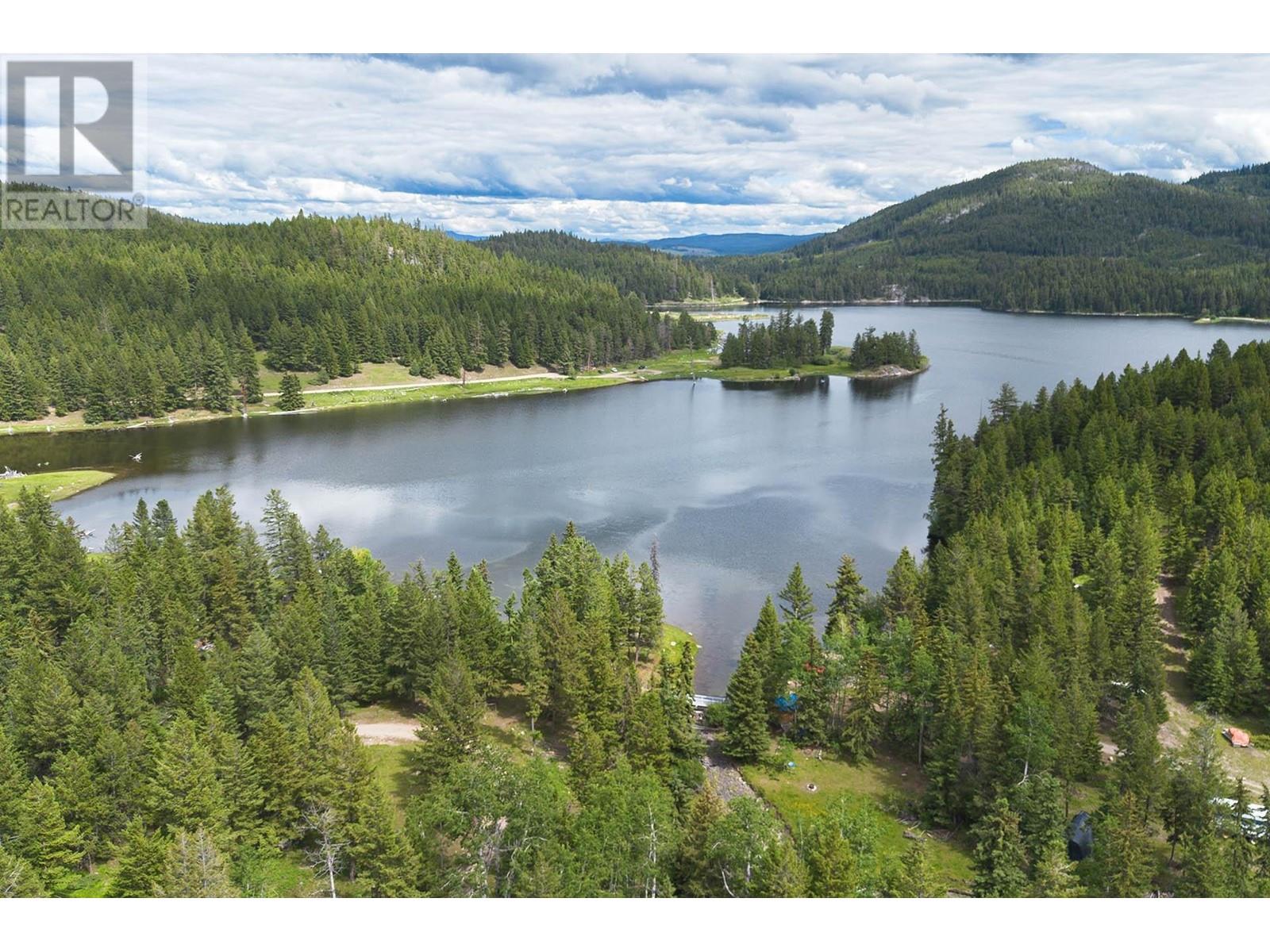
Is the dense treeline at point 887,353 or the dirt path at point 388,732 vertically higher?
the dense treeline at point 887,353

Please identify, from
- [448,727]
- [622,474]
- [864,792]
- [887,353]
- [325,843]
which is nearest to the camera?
[325,843]

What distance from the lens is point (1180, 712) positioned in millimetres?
45469

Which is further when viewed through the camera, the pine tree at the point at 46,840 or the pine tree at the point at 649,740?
the pine tree at the point at 649,740

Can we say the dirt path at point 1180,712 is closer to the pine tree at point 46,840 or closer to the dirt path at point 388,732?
the dirt path at point 388,732

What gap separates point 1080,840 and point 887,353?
131 m

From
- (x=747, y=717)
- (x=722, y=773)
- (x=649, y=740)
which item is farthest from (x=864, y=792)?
(x=649, y=740)

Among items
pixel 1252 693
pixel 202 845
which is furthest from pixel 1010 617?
pixel 202 845

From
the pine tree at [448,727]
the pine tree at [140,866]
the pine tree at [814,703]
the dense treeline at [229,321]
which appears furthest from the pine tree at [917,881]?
the dense treeline at [229,321]

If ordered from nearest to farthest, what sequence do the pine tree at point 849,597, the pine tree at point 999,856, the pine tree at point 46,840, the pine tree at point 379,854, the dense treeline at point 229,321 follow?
1. the pine tree at point 379,854
2. the pine tree at point 46,840
3. the pine tree at point 999,856
4. the pine tree at point 849,597
5. the dense treeline at point 229,321

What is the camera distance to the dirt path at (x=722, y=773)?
38.8 m

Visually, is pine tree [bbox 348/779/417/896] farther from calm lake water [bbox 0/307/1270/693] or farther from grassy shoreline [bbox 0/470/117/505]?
grassy shoreline [bbox 0/470/117/505]

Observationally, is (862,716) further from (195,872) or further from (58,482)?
(58,482)

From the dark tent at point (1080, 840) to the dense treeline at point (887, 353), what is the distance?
425 feet

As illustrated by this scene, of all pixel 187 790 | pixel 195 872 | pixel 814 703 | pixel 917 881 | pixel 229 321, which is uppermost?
pixel 229 321
